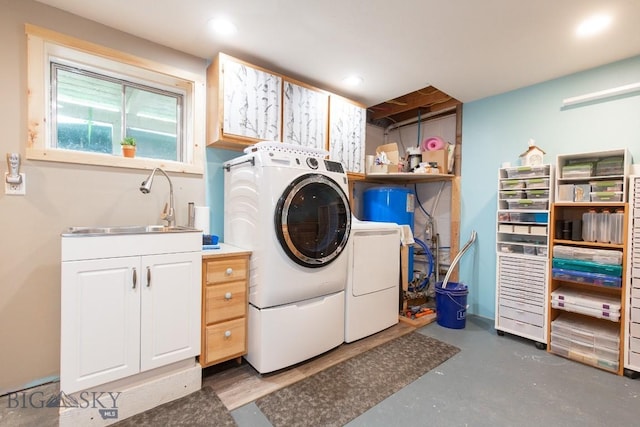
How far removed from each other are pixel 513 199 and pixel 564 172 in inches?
16.0

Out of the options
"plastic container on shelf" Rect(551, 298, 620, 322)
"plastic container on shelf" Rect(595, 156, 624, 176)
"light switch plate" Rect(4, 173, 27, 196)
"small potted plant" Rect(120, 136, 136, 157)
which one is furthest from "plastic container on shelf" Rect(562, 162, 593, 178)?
"light switch plate" Rect(4, 173, 27, 196)

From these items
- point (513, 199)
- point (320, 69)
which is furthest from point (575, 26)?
point (320, 69)

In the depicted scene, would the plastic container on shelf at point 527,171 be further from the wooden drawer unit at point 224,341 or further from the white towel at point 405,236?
the wooden drawer unit at point 224,341

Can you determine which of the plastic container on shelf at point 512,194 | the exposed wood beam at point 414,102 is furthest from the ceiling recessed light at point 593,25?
the exposed wood beam at point 414,102

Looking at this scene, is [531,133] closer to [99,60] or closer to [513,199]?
[513,199]

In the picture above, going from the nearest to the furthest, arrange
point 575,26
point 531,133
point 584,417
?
point 584,417
point 575,26
point 531,133

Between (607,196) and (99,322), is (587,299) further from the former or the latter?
(99,322)

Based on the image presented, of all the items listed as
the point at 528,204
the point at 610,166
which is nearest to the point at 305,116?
the point at 528,204

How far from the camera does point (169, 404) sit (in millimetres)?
1624

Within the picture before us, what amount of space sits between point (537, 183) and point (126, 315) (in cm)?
317

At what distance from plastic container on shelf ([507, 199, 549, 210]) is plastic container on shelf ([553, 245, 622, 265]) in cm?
35

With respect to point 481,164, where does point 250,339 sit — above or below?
below

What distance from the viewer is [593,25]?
6.08 feet

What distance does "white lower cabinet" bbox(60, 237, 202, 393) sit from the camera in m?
1.37
